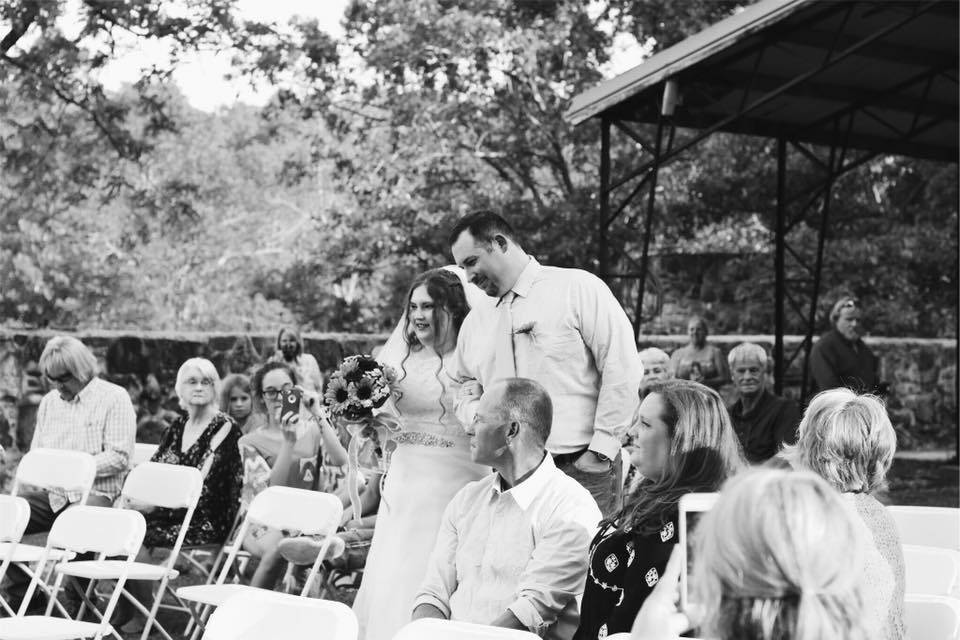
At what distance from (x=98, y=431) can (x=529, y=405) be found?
356 centimetres

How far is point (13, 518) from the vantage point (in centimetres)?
489

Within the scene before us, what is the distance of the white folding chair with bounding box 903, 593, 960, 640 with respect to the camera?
298 cm

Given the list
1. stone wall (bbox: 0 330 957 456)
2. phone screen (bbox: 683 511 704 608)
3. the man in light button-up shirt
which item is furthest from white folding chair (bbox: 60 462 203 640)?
stone wall (bbox: 0 330 957 456)

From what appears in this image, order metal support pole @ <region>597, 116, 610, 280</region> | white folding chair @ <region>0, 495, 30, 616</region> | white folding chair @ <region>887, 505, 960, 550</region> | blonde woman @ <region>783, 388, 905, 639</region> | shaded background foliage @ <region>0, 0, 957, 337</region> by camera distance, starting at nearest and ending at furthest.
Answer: blonde woman @ <region>783, 388, 905, 639</region>
white folding chair @ <region>887, 505, 960, 550</region>
white folding chair @ <region>0, 495, 30, 616</region>
metal support pole @ <region>597, 116, 610, 280</region>
shaded background foliage @ <region>0, 0, 957, 337</region>

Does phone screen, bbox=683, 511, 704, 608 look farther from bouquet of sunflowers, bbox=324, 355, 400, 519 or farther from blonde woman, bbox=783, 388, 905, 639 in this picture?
bouquet of sunflowers, bbox=324, 355, 400, 519

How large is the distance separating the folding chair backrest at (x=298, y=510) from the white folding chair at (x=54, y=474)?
1006mm

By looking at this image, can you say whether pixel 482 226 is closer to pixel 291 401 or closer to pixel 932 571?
pixel 932 571

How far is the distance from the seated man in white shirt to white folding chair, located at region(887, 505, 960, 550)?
131 centimetres

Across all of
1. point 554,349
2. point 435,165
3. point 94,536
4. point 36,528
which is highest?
point 435,165

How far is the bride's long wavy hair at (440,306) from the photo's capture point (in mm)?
4160

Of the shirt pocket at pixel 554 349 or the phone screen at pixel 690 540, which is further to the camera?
the shirt pocket at pixel 554 349

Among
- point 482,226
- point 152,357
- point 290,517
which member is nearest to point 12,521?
point 290,517

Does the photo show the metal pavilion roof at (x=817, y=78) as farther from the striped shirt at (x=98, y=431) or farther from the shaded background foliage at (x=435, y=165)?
the striped shirt at (x=98, y=431)

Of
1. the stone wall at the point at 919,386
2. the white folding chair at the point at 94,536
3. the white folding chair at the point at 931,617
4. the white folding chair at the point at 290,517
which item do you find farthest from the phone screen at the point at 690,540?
the stone wall at the point at 919,386
